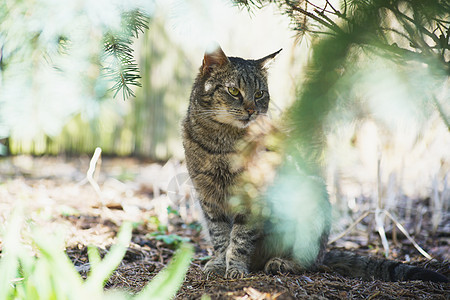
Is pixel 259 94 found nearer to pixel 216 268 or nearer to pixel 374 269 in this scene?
pixel 216 268

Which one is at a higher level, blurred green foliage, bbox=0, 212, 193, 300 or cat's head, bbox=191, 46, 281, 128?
cat's head, bbox=191, 46, 281, 128

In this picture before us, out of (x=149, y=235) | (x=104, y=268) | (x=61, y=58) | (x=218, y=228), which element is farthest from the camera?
(x=149, y=235)

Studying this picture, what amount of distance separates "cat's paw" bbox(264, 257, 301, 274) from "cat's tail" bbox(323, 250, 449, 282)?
322 millimetres

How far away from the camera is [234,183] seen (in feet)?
7.68

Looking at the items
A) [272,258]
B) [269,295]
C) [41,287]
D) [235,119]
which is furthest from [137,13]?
[272,258]

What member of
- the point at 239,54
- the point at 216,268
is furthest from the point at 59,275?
the point at 239,54

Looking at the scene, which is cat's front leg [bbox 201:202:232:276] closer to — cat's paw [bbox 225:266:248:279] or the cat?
the cat

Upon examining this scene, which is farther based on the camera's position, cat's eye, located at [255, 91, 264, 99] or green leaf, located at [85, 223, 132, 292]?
cat's eye, located at [255, 91, 264, 99]

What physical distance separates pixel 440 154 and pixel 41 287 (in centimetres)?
363

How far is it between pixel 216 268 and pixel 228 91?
111 cm

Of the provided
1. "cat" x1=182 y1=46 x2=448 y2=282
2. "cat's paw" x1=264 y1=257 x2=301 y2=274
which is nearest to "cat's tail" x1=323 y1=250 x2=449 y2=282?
"cat" x1=182 y1=46 x2=448 y2=282

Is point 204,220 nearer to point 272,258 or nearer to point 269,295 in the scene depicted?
point 272,258

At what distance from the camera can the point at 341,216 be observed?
395 cm

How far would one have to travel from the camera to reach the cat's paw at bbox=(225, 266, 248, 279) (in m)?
2.11
